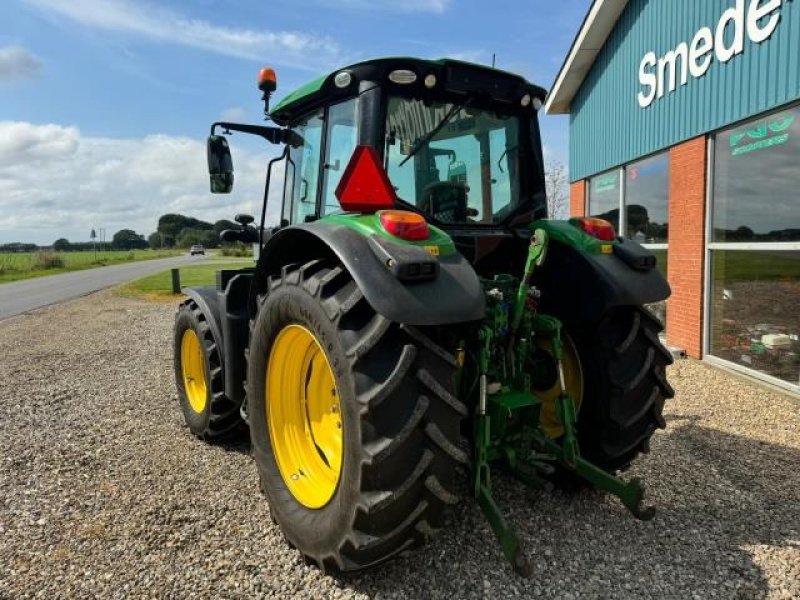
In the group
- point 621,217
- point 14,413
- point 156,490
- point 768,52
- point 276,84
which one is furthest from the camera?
point 621,217

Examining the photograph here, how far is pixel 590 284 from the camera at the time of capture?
303 cm

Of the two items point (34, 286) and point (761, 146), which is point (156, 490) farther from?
point (34, 286)

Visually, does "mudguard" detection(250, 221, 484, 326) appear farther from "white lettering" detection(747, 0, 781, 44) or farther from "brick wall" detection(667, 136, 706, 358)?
"brick wall" detection(667, 136, 706, 358)

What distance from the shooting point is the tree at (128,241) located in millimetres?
96500

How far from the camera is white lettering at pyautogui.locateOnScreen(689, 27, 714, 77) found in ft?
22.2

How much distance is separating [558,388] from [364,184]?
1.60 meters

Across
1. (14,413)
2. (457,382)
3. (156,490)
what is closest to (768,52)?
(457,382)

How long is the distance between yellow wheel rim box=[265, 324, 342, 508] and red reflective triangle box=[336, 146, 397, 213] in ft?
2.21

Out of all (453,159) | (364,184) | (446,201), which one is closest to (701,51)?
(453,159)

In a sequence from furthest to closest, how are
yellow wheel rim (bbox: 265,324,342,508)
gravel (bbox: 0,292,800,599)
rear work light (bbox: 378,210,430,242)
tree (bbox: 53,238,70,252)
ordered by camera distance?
tree (bbox: 53,238,70,252) → yellow wheel rim (bbox: 265,324,342,508) → gravel (bbox: 0,292,800,599) → rear work light (bbox: 378,210,430,242)

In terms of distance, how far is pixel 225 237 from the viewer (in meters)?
4.13

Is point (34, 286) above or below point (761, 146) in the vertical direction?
below

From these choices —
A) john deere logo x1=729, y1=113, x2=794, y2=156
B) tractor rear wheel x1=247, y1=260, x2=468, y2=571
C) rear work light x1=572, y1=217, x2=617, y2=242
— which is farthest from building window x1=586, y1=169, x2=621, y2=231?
tractor rear wheel x1=247, y1=260, x2=468, y2=571

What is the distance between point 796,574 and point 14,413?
19.0 ft
